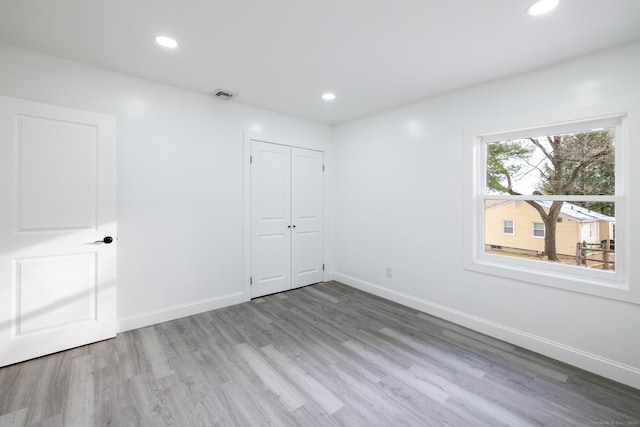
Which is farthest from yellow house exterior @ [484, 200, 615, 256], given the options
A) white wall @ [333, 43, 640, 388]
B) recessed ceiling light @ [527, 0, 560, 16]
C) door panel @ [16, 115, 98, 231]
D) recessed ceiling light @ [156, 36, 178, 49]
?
door panel @ [16, 115, 98, 231]

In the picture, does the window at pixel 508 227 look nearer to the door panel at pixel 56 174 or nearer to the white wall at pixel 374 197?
the white wall at pixel 374 197

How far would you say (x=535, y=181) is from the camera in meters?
2.65

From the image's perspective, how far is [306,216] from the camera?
4.28 metres

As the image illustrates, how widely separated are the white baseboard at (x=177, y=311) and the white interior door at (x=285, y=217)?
0.31 m

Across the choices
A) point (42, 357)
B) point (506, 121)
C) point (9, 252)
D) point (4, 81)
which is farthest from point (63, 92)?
point (506, 121)

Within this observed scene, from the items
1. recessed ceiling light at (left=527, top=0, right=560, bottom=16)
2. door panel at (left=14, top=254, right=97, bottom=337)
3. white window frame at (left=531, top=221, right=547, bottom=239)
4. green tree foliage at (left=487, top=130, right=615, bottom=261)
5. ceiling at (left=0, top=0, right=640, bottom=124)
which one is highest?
ceiling at (left=0, top=0, right=640, bottom=124)

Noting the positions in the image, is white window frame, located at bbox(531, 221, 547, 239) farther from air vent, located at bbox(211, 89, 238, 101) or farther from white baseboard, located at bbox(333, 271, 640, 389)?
air vent, located at bbox(211, 89, 238, 101)

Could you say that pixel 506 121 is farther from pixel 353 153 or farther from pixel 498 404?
pixel 498 404

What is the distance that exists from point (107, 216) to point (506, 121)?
3808 mm

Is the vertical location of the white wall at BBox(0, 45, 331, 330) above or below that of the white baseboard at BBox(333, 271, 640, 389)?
above

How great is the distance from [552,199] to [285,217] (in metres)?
2.98

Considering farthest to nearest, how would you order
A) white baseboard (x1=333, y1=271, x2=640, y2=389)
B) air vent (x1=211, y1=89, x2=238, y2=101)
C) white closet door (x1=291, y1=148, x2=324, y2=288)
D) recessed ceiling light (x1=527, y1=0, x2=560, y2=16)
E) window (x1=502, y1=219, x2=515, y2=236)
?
white closet door (x1=291, y1=148, x2=324, y2=288) < air vent (x1=211, y1=89, x2=238, y2=101) < window (x1=502, y1=219, x2=515, y2=236) < white baseboard (x1=333, y1=271, x2=640, y2=389) < recessed ceiling light (x1=527, y1=0, x2=560, y2=16)

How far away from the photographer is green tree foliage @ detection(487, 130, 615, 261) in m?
2.30

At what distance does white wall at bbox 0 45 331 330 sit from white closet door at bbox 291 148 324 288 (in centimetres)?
79
